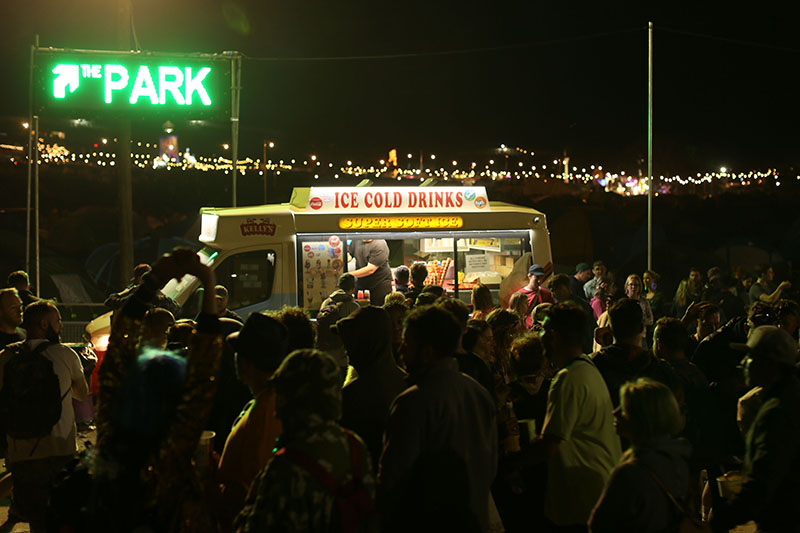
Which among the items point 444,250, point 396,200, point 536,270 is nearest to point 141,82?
point 396,200

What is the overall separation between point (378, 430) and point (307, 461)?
3.97 feet

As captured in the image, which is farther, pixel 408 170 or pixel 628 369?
pixel 408 170

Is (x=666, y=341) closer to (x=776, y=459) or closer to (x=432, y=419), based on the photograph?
(x=776, y=459)

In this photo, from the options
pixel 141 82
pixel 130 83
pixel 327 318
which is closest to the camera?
pixel 327 318

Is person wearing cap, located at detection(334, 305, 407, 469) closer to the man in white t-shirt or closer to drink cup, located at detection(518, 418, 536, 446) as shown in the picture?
the man in white t-shirt

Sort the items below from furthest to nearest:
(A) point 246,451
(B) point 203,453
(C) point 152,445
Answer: (B) point 203,453, (A) point 246,451, (C) point 152,445

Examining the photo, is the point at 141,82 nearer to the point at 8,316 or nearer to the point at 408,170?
the point at 8,316

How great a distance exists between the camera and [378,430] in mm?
4047

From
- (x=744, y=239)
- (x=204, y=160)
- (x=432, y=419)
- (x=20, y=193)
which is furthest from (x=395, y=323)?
(x=204, y=160)

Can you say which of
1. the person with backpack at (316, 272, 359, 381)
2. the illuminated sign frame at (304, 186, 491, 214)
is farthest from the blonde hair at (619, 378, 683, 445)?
the illuminated sign frame at (304, 186, 491, 214)

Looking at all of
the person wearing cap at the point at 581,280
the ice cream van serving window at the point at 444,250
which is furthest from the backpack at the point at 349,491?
the person wearing cap at the point at 581,280

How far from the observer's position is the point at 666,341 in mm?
5738

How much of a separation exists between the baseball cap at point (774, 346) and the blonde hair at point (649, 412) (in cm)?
101

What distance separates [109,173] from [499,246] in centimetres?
5303
